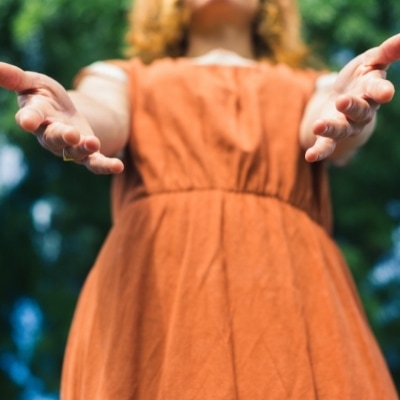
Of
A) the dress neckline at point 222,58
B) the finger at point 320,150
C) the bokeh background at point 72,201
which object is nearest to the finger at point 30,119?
the finger at point 320,150

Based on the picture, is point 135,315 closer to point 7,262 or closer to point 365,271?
point 365,271

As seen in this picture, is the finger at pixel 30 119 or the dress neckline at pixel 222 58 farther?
the dress neckline at pixel 222 58

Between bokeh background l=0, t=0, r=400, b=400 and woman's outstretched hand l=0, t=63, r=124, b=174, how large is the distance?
194 cm

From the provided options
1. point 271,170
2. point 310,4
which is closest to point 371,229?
point 310,4

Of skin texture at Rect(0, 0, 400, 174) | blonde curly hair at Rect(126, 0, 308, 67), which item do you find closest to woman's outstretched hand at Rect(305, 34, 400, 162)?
skin texture at Rect(0, 0, 400, 174)

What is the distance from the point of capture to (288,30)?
1.63 m

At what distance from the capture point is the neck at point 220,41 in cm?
149

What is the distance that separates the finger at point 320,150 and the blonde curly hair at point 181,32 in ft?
2.00

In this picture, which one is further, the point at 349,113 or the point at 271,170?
the point at 271,170

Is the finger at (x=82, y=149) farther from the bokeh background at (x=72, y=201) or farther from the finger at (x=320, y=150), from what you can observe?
the bokeh background at (x=72, y=201)

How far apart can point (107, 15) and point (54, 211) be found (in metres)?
0.82

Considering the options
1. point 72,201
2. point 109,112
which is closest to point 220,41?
point 109,112

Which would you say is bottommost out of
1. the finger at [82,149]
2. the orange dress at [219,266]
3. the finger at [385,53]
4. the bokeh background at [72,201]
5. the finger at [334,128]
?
the bokeh background at [72,201]

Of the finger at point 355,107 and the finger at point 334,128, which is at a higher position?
the finger at point 355,107
